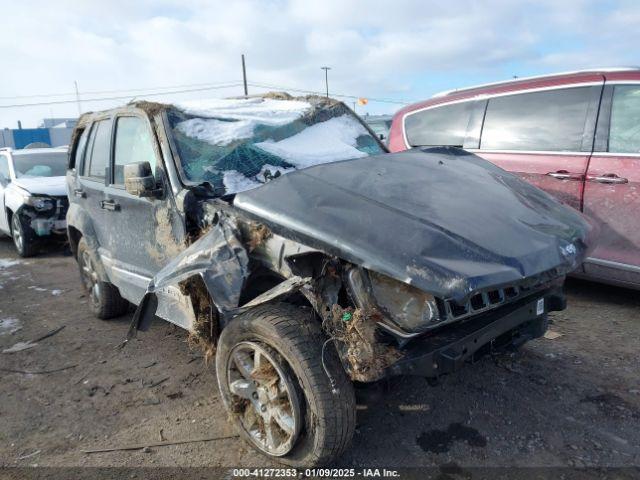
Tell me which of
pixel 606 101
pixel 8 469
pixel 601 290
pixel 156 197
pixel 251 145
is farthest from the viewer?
pixel 601 290

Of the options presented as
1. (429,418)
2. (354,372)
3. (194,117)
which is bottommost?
(429,418)

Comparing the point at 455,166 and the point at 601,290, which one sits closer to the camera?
the point at 455,166

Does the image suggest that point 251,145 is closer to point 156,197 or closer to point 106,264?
point 156,197

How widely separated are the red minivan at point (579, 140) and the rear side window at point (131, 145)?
121 inches

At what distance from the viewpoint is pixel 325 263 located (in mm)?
2268

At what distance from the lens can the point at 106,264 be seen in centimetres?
412

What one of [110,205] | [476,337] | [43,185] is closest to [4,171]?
[43,185]

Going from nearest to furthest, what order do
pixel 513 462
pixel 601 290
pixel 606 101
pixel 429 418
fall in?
pixel 513 462 → pixel 429 418 → pixel 606 101 → pixel 601 290

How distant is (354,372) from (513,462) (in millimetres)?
1003

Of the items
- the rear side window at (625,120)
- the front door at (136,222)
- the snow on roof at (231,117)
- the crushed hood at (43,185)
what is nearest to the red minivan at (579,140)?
the rear side window at (625,120)

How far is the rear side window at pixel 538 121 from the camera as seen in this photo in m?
4.25

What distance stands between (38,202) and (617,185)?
7.55 metres

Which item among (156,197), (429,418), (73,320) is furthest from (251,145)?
(73,320)

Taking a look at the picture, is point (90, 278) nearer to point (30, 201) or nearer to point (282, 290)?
point (282, 290)
